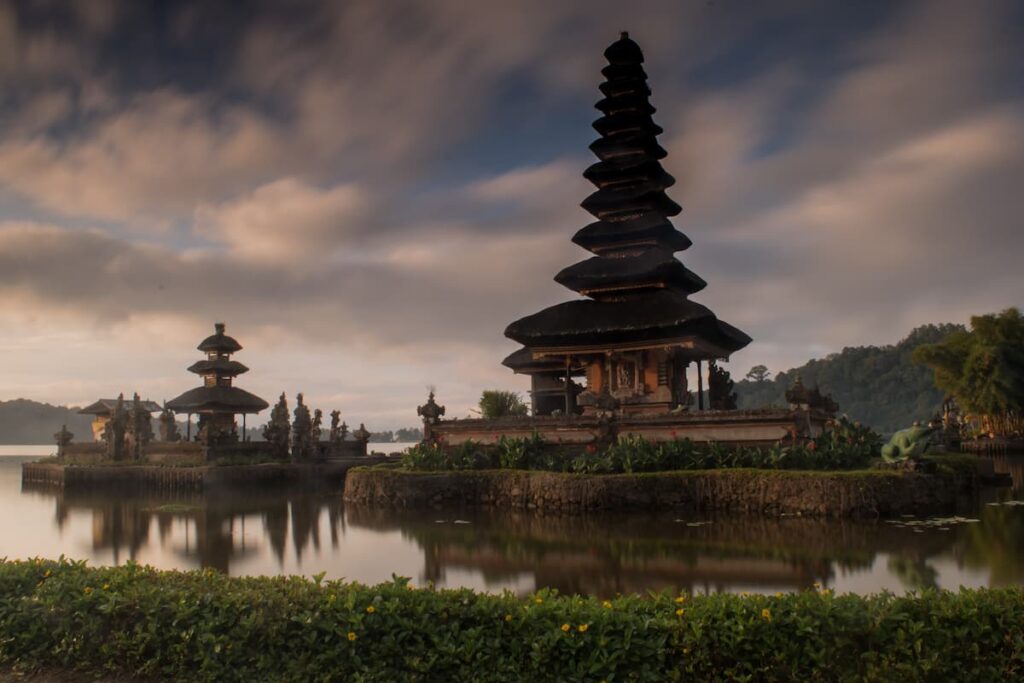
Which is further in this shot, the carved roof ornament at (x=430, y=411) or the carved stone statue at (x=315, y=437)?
the carved stone statue at (x=315, y=437)

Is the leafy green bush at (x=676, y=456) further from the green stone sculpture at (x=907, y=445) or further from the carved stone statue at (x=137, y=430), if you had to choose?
the carved stone statue at (x=137, y=430)

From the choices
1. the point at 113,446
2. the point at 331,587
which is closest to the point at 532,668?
the point at 331,587

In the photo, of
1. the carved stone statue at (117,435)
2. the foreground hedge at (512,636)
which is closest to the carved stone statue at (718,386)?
the foreground hedge at (512,636)

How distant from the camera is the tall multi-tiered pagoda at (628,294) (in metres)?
28.7

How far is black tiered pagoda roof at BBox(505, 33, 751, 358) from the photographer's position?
28.6 meters

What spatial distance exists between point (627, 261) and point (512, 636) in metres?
25.7

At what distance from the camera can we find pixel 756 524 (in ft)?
55.3

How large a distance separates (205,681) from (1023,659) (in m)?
6.08

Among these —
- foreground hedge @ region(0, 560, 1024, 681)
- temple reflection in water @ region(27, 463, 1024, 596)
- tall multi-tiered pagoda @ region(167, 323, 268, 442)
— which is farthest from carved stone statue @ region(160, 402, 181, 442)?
foreground hedge @ region(0, 560, 1024, 681)

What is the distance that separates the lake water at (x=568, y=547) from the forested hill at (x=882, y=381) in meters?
79.3

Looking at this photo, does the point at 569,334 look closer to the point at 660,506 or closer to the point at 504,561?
the point at 660,506

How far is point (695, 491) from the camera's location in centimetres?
1962

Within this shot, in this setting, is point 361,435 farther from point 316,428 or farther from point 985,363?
point 985,363

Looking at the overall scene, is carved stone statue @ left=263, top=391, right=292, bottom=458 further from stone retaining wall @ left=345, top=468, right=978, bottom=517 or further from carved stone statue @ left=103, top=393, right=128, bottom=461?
stone retaining wall @ left=345, top=468, right=978, bottom=517
